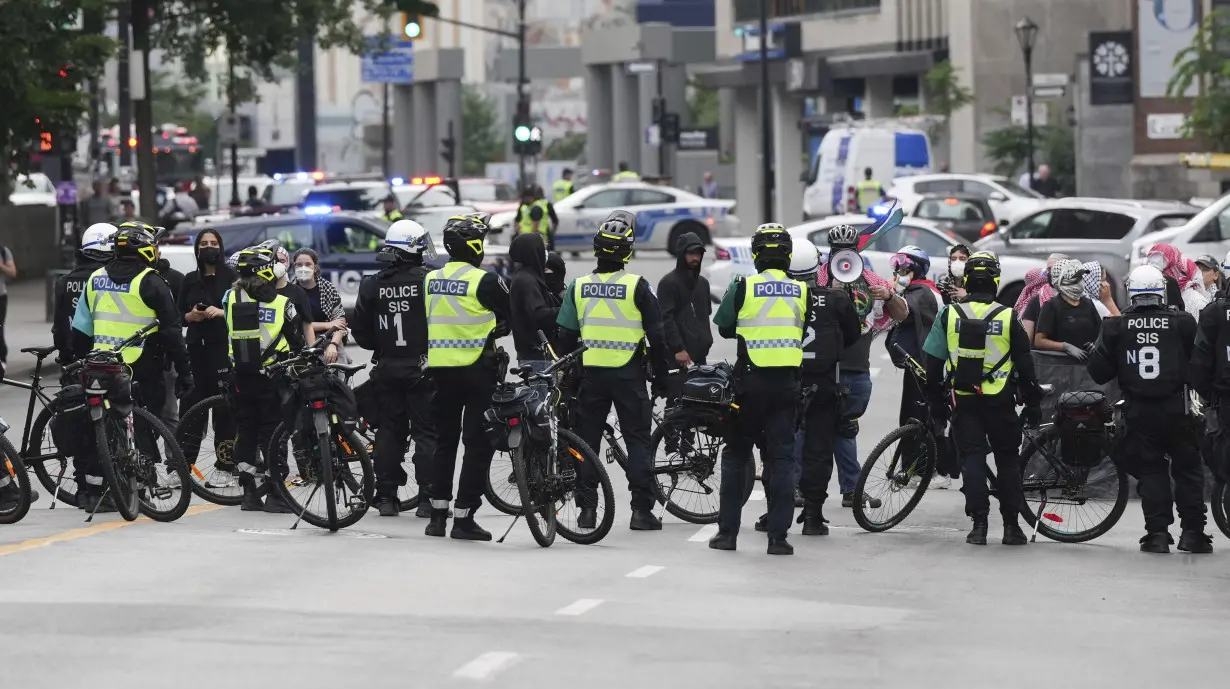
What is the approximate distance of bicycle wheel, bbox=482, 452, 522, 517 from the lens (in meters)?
13.6

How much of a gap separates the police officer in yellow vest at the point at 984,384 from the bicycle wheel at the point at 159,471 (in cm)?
430

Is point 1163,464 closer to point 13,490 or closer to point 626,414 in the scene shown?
point 626,414

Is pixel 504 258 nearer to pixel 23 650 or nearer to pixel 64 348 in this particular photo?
pixel 64 348

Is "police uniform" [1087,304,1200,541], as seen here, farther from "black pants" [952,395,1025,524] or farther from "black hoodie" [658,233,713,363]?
"black hoodie" [658,233,713,363]

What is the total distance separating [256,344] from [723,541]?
3.07m

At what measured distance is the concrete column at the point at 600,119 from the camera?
92125 millimetres

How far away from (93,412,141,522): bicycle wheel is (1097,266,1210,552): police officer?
5.45 meters

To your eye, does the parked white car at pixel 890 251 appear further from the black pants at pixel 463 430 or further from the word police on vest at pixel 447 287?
the word police on vest at pixel 447 287

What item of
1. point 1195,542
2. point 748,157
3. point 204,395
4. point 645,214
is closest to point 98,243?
point 204,395

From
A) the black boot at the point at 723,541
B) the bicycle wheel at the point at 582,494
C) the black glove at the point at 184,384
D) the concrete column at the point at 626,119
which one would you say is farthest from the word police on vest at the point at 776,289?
the concrete column at the point at 626,119

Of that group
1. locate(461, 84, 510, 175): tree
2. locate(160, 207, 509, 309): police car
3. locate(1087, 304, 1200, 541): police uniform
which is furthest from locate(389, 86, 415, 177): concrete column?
locate(1087, 304, 1200, 541): police uniform

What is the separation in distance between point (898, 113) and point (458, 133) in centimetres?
4479

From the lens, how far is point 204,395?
1476cm

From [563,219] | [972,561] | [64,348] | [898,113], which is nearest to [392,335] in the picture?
[64,348]
